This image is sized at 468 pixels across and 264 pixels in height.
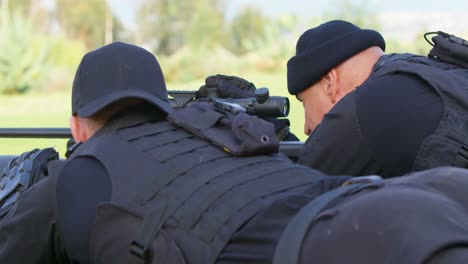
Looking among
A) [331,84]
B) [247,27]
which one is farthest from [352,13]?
[331,84]

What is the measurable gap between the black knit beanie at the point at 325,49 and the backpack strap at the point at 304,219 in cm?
154

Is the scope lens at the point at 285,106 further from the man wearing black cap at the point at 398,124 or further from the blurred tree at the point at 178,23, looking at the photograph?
the blurred tree at the point at 178,23

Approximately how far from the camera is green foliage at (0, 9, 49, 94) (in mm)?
26703

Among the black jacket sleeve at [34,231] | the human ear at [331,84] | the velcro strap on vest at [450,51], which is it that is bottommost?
the black jacket sleeve at [34,231]

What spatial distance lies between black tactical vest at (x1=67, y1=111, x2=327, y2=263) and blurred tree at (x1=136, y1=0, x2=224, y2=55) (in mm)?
30567

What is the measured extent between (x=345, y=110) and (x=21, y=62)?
25.6 m

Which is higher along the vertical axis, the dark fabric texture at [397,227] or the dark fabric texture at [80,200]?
the dark fabric texture at [397,227]

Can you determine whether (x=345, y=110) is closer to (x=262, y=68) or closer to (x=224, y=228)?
(x=224, y=228)

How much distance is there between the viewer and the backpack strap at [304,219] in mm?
1419

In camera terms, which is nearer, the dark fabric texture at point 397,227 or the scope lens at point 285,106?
the dark fabric texture at point 397,227

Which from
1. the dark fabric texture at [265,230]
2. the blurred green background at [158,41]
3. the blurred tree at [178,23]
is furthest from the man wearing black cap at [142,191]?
the blurred tree at [178,23]

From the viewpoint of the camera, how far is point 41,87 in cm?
2748

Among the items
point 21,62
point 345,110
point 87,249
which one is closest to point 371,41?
point 345,110

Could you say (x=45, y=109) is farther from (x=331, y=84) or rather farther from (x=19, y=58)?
(x=331, y=84)
